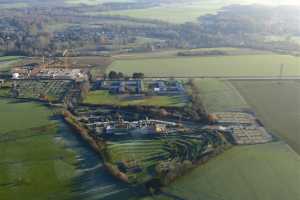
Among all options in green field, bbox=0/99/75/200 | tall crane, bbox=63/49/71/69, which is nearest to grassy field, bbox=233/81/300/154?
green field, bbox=0/99/75/200

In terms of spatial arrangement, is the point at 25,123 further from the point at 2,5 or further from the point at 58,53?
the point at 2,5

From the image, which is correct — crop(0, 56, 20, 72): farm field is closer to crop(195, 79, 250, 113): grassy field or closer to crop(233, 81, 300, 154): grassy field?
crop(195, 79, 250, 113): grassy field

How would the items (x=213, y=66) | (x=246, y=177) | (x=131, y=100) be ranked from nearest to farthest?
(x=246, y=177)
(x=131, y=100)
(x=213, y=66)

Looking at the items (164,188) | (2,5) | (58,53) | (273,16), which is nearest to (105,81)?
(58,53)

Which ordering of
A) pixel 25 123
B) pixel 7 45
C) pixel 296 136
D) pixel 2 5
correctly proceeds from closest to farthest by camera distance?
1. pixel 296 136
2. pixel 25 123
3. pixel 7 45
4. pixel 2 5

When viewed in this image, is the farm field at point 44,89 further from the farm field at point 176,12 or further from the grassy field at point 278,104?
the farm field at point 176,12

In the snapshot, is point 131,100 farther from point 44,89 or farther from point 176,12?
point 176,12

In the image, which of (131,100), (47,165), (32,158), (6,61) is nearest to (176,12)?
(6,61)
